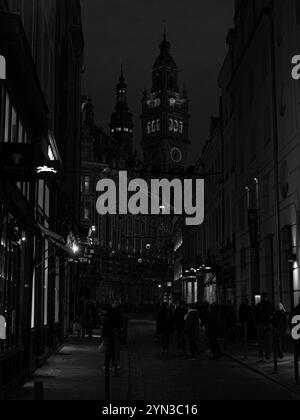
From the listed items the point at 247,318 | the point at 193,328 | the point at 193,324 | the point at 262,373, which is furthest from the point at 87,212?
the point at 262,373

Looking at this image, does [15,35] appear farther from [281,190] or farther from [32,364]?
[281,190]

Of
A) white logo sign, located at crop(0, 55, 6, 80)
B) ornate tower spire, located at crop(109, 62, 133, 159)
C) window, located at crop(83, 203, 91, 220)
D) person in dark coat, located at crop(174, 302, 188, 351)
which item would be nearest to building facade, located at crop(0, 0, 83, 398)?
white logo sign, located at crop(0, 55, 6, 80)

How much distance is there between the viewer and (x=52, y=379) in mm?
17797

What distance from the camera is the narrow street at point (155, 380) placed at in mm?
14781

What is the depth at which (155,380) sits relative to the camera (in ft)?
59.1

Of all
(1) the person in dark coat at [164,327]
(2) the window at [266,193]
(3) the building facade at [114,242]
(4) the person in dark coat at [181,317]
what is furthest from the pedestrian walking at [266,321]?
(3) the building facade at [114,242]

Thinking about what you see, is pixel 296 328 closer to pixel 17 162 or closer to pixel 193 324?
pixel 193 324

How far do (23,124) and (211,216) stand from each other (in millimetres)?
35587

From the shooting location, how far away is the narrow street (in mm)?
14781

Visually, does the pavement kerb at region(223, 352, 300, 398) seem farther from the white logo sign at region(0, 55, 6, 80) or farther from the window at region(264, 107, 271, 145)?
the window at region(264, 107, 271, 145)

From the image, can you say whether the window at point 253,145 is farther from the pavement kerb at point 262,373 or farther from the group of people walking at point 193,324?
the pavement kerb at point 262,373

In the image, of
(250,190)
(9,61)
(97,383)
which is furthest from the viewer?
(250,190)

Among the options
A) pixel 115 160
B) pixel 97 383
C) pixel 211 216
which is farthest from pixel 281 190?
pixel 115 160

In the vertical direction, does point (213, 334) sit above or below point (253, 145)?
below
